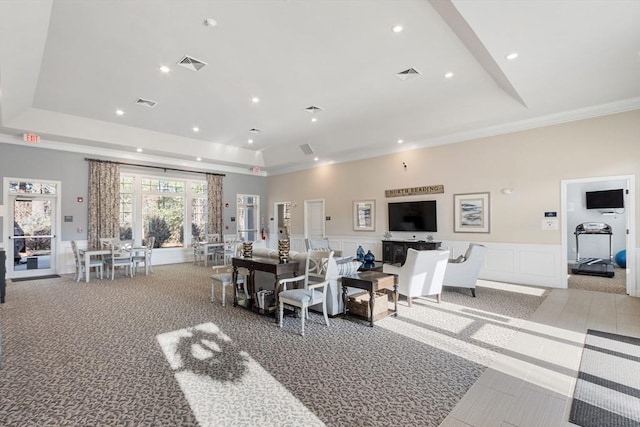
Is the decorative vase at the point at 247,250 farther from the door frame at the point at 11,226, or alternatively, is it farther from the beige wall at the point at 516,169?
the door frame at the point at 11,226

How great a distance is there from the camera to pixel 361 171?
31.1ft

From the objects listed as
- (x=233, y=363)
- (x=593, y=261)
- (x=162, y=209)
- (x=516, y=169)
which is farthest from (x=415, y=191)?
(x=162, y=209)

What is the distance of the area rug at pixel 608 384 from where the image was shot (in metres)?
2.28

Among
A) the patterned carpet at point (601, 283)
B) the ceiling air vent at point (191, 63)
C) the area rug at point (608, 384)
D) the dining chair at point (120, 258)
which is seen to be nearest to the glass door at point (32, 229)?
the dining chair at point (120, 258)

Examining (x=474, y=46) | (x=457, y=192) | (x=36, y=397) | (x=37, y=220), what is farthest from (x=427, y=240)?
(x=37, y=220)

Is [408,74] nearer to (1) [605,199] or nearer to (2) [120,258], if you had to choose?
(1) [605,199]

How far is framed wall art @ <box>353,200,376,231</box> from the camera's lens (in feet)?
30.0

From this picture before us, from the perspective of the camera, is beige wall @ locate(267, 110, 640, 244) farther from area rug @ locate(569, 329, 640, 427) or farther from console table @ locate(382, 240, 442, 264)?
area rug @ locate(569, 329, 640, 427)

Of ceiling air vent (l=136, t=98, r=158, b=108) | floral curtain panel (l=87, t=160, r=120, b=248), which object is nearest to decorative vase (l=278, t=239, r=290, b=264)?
ceiling air vent (l=136, t=98, r=158, b=108)

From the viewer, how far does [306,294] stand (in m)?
3.98

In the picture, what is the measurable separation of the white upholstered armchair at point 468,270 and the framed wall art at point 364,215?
3.54m

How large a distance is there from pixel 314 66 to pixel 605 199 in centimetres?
857

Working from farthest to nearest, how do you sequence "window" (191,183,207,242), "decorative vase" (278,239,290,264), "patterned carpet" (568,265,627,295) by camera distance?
"window" (191,183,207,242)
"patterned carpet" (568,265,627,295)
"decorative vase" (278,239,290,264)

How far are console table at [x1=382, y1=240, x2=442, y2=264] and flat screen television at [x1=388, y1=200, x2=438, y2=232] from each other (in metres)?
0.43
